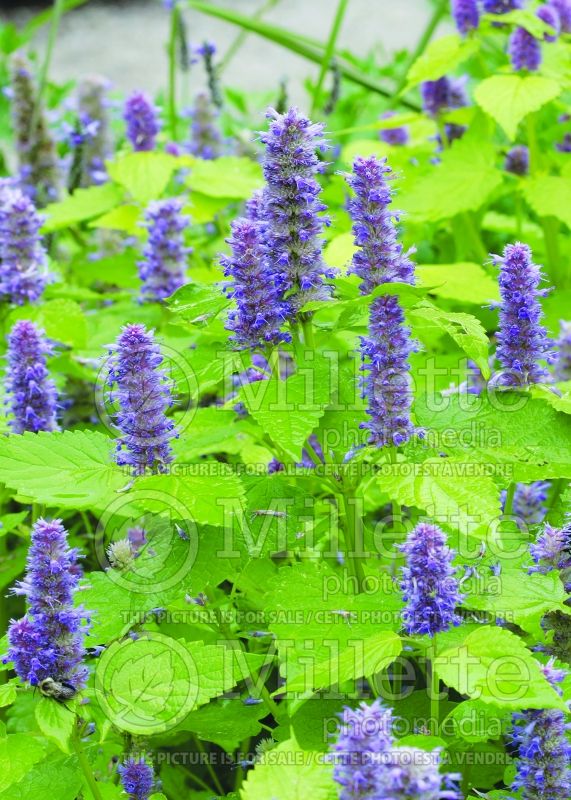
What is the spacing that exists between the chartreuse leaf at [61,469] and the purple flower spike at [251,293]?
301 mm

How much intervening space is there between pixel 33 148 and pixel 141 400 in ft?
9.13

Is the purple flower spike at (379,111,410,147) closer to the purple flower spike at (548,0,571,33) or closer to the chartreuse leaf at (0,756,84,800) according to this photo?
the purple flower spike at (548,0,571,33)

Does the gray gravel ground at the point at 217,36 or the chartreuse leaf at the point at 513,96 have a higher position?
the gray gravel ground at the point at 217,36

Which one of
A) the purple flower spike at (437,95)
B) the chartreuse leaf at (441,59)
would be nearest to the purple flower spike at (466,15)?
the chartreuse leaf at (441,59)

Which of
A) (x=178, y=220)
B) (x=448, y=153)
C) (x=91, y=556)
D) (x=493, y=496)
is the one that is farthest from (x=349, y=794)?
(x=448, y=153)

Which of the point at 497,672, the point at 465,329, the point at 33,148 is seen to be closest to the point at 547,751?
the point at 497,672

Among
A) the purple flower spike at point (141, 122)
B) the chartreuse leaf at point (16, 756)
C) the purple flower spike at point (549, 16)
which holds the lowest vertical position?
the chartreuse leaf at point (16, 756)

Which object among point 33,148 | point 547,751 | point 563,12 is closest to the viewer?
point 547,751

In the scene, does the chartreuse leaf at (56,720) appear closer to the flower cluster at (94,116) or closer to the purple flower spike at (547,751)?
the purple flower spike at (547,751)

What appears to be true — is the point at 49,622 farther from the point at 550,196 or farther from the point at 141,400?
the point at 550,196

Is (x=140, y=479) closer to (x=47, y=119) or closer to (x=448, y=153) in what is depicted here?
(x=448, y=153)

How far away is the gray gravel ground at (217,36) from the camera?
7.69 meters

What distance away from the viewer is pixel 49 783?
1.68 m

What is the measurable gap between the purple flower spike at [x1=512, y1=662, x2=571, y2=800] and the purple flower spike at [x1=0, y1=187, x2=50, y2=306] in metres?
1.78
